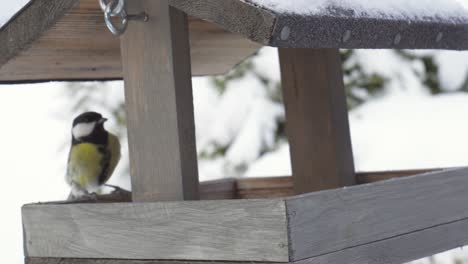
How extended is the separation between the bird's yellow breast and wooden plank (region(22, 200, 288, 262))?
0.66 meters

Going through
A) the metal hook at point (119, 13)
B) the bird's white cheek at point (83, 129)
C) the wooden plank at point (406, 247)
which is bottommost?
the wooden plank at point (406, 247)

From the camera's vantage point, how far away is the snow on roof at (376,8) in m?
1.72

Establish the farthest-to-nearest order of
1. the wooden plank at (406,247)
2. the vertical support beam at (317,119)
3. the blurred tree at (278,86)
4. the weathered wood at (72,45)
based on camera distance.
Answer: the blurred tree at (278,86)
the vertical support beam at (317,119)
the weathered wood at (72,45)
the wooden plank at (406,247)

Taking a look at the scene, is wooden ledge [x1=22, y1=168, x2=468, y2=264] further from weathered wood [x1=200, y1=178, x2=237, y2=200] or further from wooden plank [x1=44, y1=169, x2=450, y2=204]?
weathered wood [x1=200, y1=178, x2=237, y2=200]

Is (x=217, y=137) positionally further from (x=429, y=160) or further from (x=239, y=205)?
(x=239, y=205)

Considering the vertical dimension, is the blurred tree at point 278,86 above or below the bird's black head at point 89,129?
above

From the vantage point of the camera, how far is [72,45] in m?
Result: 2.43

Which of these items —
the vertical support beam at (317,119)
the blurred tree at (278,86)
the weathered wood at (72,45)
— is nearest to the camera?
the weathered wood at (72,45)

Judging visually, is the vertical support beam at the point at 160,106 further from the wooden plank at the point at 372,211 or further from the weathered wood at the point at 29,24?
the wooden plank at the point at 372,211

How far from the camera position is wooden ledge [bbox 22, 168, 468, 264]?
1.76 meters

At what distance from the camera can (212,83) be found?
16.1 feet

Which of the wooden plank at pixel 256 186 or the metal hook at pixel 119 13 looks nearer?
the metal hook at pixel 119 13

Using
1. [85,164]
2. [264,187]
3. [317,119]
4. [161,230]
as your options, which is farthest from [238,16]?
[264,187]

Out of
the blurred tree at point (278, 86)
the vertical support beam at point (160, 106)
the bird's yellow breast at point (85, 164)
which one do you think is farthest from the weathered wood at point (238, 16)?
the blurred tree at point (278, 86)
